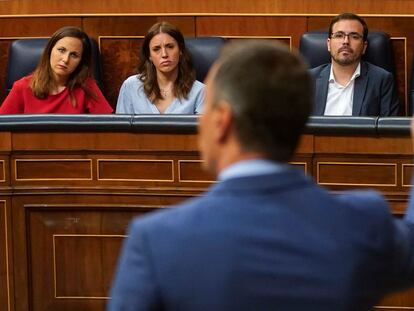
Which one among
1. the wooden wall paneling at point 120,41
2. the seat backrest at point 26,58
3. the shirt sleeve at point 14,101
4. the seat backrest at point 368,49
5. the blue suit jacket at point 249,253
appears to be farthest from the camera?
the wooden wall paneling at point 120,41

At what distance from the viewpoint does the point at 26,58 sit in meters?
3.28

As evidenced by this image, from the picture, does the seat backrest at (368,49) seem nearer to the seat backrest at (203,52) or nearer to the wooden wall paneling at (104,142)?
the seat backrest at (203,52)

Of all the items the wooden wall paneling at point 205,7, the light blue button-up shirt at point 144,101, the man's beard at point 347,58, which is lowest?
the light blue button-up shirt at point 144,101

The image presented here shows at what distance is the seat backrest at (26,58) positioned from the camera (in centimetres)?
328

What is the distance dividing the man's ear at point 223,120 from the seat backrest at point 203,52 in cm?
238

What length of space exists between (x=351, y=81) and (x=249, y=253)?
233cm

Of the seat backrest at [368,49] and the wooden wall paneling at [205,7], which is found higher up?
the wooden wall paneling at [205,7]

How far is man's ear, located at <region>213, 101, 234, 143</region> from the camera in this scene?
0.79 metres

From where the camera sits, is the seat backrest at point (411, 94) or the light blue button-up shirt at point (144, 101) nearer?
the light blue button-up shirt at point (144, 101)

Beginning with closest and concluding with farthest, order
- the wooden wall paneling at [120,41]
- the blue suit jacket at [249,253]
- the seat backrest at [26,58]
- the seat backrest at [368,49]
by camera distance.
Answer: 1. the blue suit jacket at [249,253]
2. the seat backrest at [368,49]
3. the seat backrest at [26,58]
4. the wooden wall paneling at [120,41]

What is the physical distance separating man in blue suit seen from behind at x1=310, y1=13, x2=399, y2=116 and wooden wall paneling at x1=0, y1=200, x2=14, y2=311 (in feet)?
3.43

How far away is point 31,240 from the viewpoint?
246 cm

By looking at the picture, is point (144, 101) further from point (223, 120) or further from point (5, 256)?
point (223, 120)

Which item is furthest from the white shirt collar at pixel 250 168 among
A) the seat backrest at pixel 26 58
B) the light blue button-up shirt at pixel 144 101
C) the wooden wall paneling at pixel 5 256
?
the seat backrest at pixel 26 58
